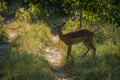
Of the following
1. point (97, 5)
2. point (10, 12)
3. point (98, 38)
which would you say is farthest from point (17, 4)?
point (97, 5)

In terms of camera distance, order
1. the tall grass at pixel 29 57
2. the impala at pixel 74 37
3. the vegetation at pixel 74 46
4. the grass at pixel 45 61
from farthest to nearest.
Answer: the impala at pixel 74 37 < the grass at pixel 45 61 < the tall grass at pixel 29 57 < the vegetation at pixel 74 46

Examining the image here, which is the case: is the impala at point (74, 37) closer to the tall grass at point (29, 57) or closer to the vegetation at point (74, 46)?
the vegetation at point (74, 46)

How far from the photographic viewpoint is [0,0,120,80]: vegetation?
7.36 meters

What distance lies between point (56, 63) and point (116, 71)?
7.28 feet

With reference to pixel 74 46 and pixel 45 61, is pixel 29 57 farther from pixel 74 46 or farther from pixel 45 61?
pixel 74 46

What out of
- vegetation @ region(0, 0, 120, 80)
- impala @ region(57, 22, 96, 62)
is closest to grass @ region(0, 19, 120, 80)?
vegetation @ region(0, 0, 120, 80)

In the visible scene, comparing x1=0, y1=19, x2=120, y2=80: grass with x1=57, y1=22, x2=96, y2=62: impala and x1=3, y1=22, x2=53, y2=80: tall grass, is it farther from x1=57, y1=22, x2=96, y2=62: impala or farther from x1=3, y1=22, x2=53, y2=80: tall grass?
x1=57, y1=22, x2=96, y2=62: impala

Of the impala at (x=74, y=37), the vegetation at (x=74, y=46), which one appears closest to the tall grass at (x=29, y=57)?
the vegetation at (x=74, y=46)

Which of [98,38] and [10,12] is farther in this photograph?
[10,12]

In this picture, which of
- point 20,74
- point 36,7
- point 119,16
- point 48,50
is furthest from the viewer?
point 48,50

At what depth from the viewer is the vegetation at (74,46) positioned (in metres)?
7.36

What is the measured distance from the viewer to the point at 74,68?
9906 mm

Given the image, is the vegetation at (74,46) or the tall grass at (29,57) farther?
the tall grass at (29,57)

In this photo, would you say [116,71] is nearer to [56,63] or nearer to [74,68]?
[74,68]
